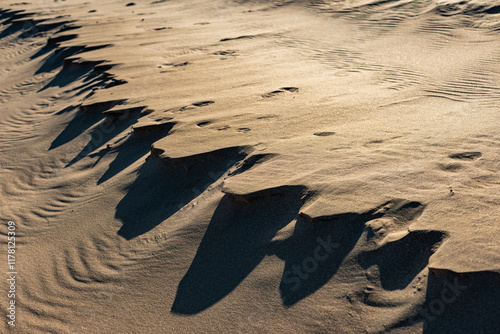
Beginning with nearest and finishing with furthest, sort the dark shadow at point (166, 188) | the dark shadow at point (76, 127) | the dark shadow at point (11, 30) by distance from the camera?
the dark shadow at point (166, 188), the dark shadow at point (76, 127), the dark shadow at point (11, 30)

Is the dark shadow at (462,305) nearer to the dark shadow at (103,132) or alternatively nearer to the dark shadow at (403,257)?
the dark shadow at (403,257)

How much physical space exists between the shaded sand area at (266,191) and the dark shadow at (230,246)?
0.04 ft

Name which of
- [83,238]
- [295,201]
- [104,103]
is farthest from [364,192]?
[104,103]

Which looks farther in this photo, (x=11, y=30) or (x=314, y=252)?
(x=11, y=30)

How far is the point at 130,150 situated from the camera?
14.3 ft

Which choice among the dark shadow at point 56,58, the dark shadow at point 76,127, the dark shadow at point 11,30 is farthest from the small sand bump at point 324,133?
the dark shadow at point 11,30

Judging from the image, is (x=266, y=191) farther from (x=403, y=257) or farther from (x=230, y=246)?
(x=403, y=257)

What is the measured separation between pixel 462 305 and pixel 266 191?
1.36 metres

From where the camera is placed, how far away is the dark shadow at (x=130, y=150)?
4164mm

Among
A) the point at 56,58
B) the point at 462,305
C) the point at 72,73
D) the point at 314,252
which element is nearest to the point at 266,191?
the point at 314,252

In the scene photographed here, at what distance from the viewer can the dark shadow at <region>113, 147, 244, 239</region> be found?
3.37 meters

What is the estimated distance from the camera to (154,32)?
28.1ft

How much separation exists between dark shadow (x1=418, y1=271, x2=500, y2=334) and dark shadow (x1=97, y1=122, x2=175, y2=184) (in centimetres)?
290

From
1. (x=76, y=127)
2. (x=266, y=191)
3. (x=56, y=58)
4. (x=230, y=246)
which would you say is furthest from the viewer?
(x=56, y=58)
